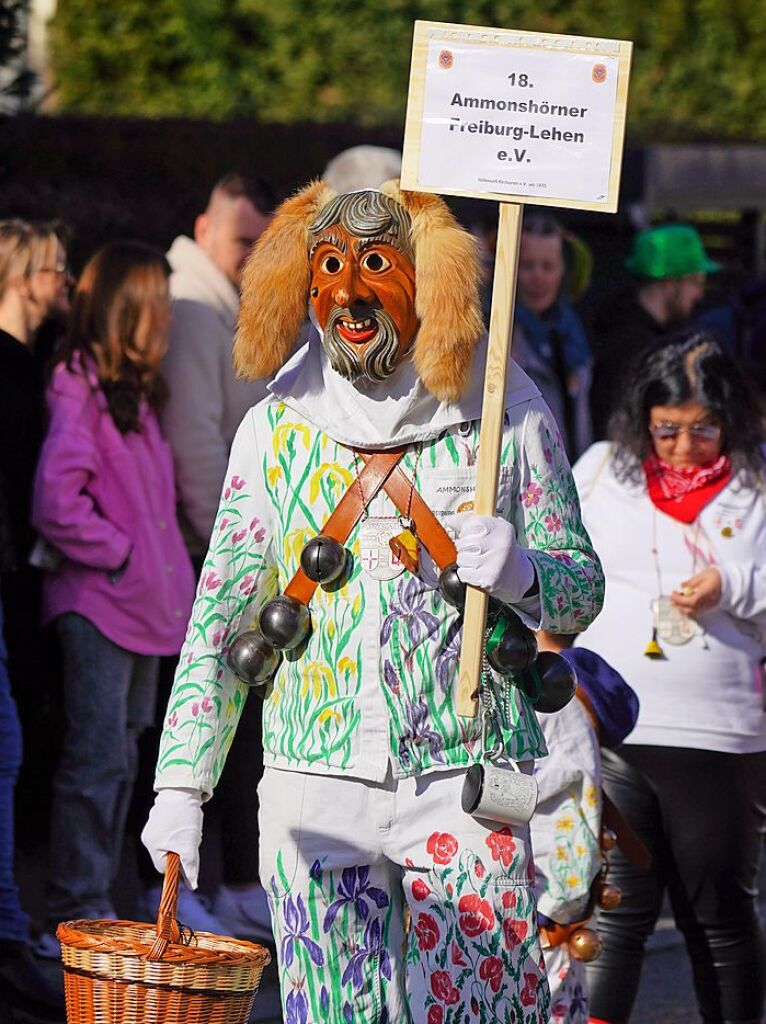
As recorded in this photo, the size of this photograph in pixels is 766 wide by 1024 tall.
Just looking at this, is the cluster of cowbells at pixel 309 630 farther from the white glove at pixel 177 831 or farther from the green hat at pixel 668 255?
the green hat at pixel 668 255

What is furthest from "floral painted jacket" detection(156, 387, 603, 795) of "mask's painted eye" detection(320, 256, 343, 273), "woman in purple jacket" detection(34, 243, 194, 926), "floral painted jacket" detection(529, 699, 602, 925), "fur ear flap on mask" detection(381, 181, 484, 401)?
"woman in purple jacket" detection(34, 243, 194, 926)

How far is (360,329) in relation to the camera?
3.42 metres

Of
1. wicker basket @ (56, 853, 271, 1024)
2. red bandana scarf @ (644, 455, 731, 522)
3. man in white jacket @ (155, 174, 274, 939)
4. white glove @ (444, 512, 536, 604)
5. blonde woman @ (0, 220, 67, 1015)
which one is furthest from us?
man in white jacket @ (155, 174, 274, 939)

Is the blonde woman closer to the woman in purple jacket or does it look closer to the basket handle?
the woman in purple jacket

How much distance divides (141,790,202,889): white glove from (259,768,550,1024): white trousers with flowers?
0.56 feet

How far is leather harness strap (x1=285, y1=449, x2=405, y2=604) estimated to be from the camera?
334 centimetres

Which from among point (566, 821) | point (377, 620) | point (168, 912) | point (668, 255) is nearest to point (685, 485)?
point (566, 821)

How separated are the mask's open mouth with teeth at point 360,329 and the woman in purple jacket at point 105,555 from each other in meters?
2.18

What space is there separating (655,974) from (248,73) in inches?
708

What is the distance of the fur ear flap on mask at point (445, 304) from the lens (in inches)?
133

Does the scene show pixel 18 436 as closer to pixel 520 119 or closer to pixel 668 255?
pixel 520 119

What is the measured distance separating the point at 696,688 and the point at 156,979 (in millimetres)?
2139

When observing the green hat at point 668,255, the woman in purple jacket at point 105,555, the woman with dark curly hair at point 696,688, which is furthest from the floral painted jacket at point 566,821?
the green hat at point 668,255

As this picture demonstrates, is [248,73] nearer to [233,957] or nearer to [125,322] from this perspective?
[125,322]
